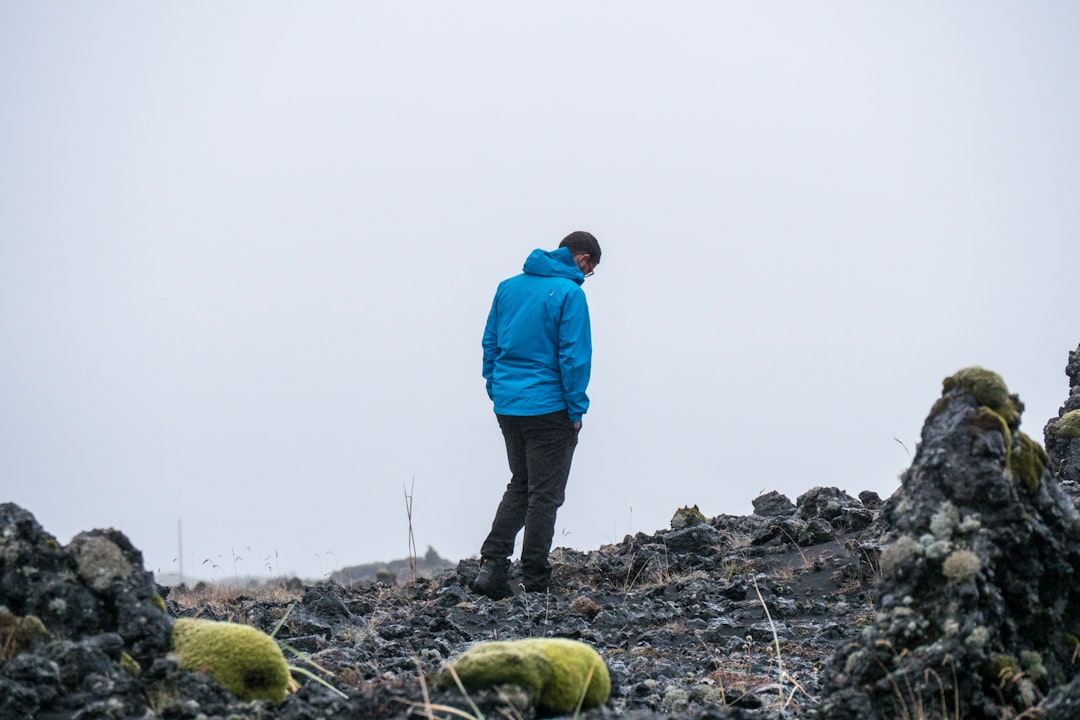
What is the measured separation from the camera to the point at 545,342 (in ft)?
32.3

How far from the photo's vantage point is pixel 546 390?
→ 9820 mm

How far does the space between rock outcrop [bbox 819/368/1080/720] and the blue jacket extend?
193 inches

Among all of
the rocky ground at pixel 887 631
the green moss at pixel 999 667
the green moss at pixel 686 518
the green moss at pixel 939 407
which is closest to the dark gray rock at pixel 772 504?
the green moss at pixel 686 518

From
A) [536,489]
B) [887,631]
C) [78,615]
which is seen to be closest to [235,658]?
[78,615]

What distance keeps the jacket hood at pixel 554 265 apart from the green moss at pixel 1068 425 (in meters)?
5.84

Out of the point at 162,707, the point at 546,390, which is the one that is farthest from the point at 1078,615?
the point at 546,390

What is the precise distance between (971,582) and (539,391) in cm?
565

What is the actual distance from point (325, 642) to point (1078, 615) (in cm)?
475

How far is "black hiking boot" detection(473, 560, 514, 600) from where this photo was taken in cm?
1000

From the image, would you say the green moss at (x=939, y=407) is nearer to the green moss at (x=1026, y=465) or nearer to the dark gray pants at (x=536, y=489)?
the green moss at (x=1026, y=465)

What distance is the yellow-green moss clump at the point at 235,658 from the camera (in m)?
4.75

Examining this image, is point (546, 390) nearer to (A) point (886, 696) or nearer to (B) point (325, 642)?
(B) point (325, 642)

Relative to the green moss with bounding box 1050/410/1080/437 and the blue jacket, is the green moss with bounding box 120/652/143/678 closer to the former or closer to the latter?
the blue jacket

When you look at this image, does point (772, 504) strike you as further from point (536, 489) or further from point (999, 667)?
point (999, 667)
